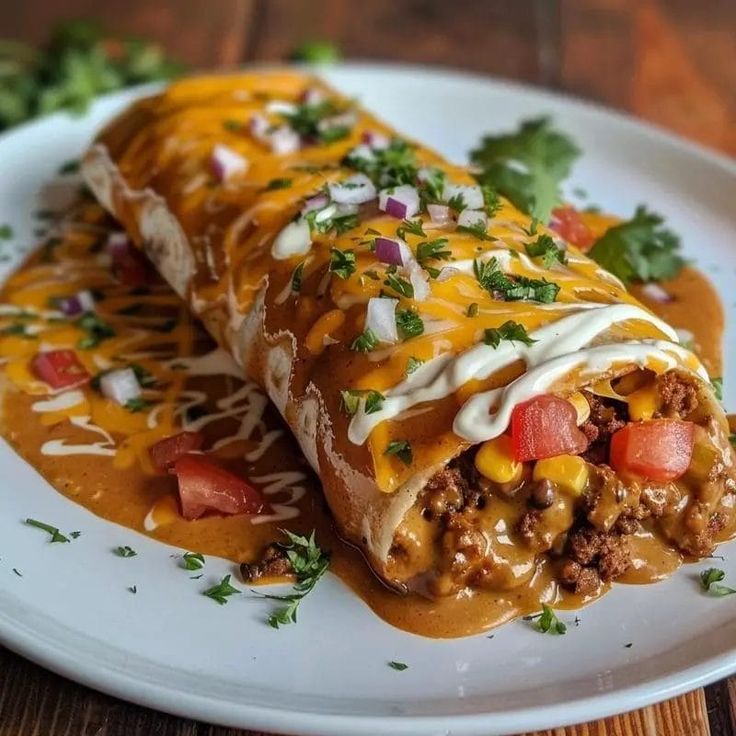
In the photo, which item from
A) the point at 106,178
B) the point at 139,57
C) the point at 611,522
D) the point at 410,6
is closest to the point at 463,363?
the point at 611,522

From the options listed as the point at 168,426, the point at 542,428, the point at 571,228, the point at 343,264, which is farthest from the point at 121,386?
the point at 571,228

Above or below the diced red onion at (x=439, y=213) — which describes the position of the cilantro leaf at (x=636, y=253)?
below

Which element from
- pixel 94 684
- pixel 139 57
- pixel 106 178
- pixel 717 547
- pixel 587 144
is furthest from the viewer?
pixel 139 57

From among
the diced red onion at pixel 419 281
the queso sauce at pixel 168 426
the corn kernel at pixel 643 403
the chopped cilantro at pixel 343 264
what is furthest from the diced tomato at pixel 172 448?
the corn kernel at pixel 643 403

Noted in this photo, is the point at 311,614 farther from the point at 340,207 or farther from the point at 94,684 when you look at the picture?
the point at 340,207

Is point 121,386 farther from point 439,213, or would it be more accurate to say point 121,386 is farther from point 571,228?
point 571,228

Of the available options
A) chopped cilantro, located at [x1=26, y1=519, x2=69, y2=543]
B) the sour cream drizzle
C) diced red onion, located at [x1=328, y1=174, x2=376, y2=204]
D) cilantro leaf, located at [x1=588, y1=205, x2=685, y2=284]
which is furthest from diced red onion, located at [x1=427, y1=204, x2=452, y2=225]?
chopped cilantro, located at [x1=26, y1=519, x2=69, y2=543]

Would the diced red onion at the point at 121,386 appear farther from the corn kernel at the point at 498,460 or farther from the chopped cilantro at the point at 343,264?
the corn kernel at the point at 498,460
